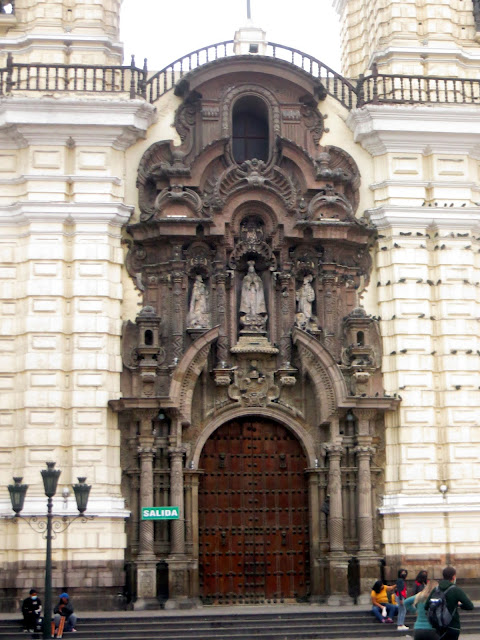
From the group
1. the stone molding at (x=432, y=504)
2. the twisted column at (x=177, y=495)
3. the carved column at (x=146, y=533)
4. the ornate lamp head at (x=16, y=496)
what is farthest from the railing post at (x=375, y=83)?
the ornate lamp head at (x=16, y=496)

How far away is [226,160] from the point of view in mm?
25922

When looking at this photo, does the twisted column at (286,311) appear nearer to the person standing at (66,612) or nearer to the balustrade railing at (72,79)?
the balustrade railing at (72,79)

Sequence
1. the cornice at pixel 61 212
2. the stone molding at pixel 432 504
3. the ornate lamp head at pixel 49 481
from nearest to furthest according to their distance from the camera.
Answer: the ornate lamp head at pixel 49 481 < the stone molding at pixel 432 504 < the cornice at pixel 61 212

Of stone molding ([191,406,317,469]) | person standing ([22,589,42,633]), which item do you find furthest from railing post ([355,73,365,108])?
person standing ([22,589,42,633])

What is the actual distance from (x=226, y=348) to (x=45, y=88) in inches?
274

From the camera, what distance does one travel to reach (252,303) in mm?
25469

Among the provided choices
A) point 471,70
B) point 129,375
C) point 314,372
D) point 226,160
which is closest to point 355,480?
point 314,372

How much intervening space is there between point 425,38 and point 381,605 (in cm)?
1342

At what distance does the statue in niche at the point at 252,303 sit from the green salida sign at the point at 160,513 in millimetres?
4307

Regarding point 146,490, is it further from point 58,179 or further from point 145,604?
point 58,179

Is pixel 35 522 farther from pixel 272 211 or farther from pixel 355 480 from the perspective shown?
pixel 272 211

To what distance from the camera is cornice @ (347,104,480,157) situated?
25922 millimetres

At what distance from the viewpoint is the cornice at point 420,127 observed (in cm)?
2592

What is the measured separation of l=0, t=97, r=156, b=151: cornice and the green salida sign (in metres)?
7.97
